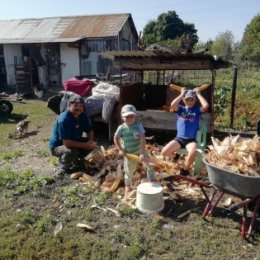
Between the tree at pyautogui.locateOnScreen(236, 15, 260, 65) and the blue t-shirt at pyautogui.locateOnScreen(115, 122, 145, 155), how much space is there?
2687 centimetres

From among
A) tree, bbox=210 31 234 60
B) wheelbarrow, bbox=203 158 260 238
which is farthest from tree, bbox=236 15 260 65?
wheelbarrow, bbox=203 158 260 238

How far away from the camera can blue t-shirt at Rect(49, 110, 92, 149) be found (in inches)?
229

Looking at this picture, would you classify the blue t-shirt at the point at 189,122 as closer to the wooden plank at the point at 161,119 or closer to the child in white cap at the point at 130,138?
the child in white cap at the point at 130,138

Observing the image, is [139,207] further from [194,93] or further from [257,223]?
[194,93]

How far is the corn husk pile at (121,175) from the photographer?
16.9 feet

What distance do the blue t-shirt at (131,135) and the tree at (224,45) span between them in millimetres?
35838

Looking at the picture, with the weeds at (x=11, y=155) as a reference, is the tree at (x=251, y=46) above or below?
above

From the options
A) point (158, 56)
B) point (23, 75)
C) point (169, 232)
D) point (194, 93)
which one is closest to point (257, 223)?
point (169, 232)

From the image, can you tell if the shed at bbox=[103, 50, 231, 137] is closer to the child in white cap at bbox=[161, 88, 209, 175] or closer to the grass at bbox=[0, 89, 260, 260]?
the child in white cap at bbox=[161, 88, 209, 175]

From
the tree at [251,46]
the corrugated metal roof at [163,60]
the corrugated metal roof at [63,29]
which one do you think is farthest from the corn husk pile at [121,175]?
the tree at [251,46]

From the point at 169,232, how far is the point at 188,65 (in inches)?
164

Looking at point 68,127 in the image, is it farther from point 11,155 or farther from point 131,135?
point 11,155

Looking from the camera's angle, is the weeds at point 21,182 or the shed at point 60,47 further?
the shed at point 60,47

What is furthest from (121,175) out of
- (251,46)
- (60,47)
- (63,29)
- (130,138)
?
(251,46)
